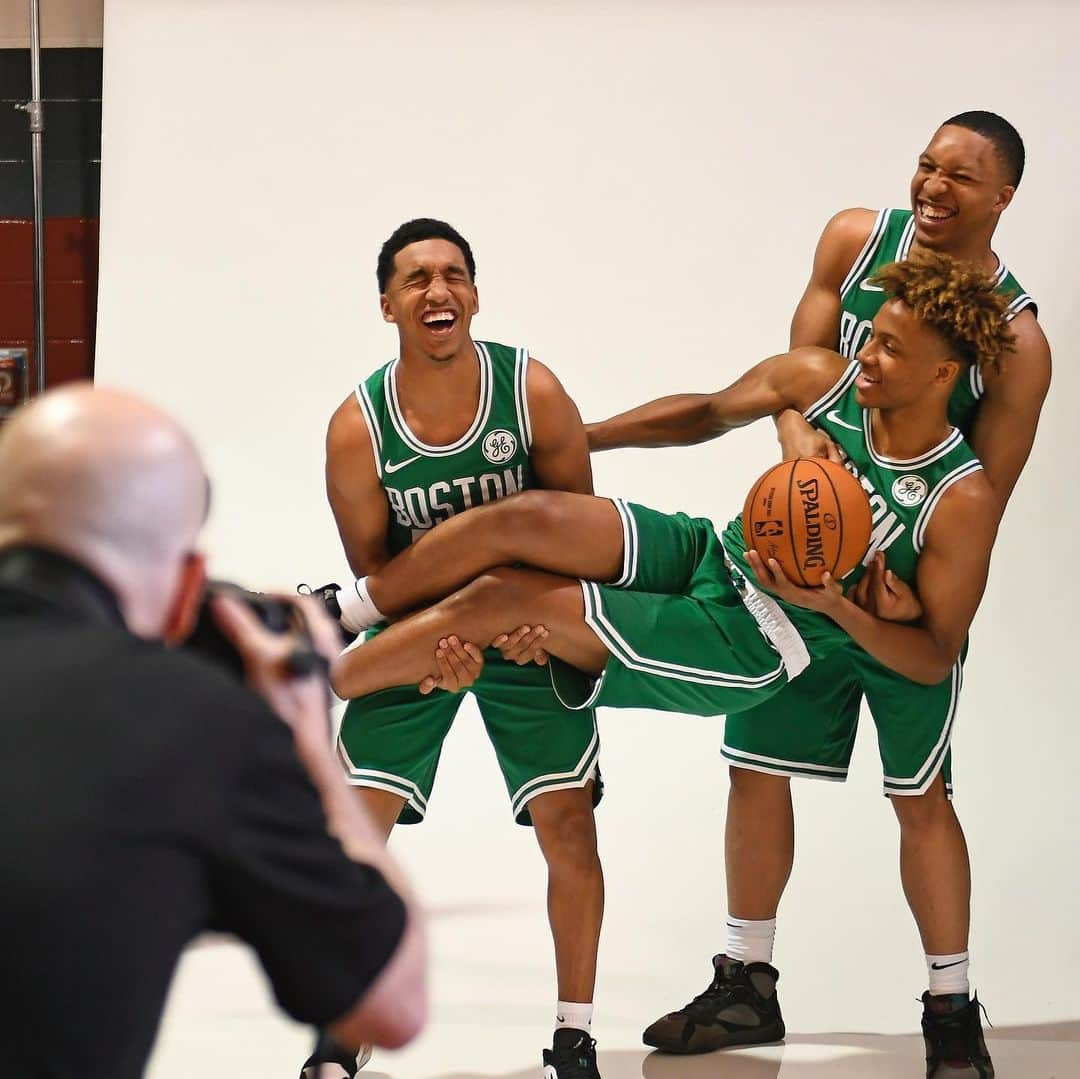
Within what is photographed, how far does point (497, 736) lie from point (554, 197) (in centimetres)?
Result: 325

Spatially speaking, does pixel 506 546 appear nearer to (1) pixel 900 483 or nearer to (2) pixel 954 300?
(1) pixel 900 483

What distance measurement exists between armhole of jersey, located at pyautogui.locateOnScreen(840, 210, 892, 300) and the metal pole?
418 centimetres

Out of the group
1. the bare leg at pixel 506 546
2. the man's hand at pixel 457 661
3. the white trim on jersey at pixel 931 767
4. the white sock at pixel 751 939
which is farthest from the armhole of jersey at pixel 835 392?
the white sock at pixel 751 939

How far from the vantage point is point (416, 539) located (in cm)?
352

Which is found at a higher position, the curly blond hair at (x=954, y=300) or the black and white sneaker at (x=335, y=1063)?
the curly blond hair at (x=954, y=300)

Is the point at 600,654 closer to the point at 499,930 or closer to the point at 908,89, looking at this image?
the point at 499,930

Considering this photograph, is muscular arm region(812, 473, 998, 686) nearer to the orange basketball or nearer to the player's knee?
the orange basketball

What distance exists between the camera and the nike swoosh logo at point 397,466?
345 cm

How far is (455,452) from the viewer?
3461mm

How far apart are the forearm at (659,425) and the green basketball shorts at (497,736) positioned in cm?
69

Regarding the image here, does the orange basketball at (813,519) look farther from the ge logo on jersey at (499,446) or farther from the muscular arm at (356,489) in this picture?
the muscular arm at (356,489)

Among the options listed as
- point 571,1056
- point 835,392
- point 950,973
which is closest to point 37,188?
point 835,392

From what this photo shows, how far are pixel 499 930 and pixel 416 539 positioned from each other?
4.33 ft

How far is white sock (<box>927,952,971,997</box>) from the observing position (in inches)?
139
